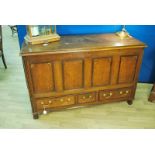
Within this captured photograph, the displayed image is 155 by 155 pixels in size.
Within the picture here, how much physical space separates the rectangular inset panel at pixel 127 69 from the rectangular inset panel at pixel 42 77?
2.49ft

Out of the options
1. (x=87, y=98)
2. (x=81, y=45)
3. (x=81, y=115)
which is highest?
(x=81, y=45)

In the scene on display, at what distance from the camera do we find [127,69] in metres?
1.83

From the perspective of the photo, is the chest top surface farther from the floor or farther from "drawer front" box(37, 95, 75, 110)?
the floor

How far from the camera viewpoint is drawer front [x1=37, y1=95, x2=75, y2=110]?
182 centimetres

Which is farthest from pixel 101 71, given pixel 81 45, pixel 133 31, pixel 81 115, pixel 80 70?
pixel 133 31

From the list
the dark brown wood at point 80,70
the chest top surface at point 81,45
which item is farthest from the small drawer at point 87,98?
the chest top surface at point 81,45

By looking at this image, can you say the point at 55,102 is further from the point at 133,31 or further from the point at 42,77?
the point at 133,31

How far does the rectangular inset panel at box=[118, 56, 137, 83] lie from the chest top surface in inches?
5.9

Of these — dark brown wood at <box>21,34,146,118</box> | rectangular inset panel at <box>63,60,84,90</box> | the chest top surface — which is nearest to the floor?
dark brown wood at <box>21,34,146,118</box>

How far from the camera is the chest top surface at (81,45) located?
1.55 m

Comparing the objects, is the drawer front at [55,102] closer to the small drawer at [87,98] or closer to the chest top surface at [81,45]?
the small drawer at [87,98]

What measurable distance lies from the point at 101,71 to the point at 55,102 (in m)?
0.62

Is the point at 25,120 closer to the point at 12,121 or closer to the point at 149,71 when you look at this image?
the point at 12,121
